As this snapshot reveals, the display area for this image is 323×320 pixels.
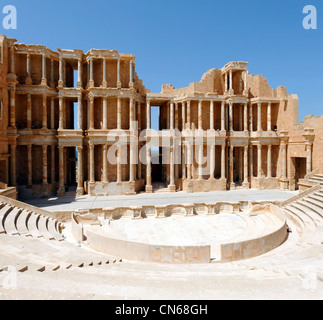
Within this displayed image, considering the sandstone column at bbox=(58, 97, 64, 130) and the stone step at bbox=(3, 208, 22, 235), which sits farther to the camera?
the sandstone column at bbox=(58, 97, 64, 130)

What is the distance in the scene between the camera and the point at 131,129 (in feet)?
74.2

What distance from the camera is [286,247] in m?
11.3

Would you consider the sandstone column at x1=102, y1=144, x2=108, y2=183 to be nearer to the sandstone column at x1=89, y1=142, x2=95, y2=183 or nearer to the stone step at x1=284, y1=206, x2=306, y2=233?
the sandstone column at x1=89, y1=142, x2=95, y2=183

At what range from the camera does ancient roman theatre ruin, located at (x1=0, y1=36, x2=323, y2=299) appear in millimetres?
9812

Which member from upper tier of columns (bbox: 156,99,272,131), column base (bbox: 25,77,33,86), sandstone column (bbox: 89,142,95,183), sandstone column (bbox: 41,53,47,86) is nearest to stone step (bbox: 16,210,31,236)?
sandstone column (bbox: 89,142,95,183)

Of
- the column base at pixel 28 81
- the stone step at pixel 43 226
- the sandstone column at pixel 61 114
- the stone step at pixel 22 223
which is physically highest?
the column base at pixel 28 81

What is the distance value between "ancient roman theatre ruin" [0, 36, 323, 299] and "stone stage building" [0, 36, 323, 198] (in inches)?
4.1

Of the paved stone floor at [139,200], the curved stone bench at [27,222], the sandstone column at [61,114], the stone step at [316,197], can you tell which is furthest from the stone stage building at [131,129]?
the curved stone bench at [27,222]

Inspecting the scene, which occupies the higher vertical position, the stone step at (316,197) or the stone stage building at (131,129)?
the stone stage building at (131,129)

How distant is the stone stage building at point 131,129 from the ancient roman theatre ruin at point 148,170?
0.34 feet

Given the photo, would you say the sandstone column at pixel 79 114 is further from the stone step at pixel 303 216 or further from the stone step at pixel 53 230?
the stone step at pixel 303 216

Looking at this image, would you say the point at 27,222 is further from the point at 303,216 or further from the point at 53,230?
the point at 303,216

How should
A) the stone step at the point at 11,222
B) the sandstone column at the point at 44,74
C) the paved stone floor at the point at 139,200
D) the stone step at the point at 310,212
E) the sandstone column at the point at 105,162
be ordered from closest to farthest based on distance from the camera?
the stone step at the point at 11,222
the stone step at the point at 310,212
the paved stone floor at the point at 139,200
the sandstone column at the point at 44,74
the sandstone column at the point at 105,162

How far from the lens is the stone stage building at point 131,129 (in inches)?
819
